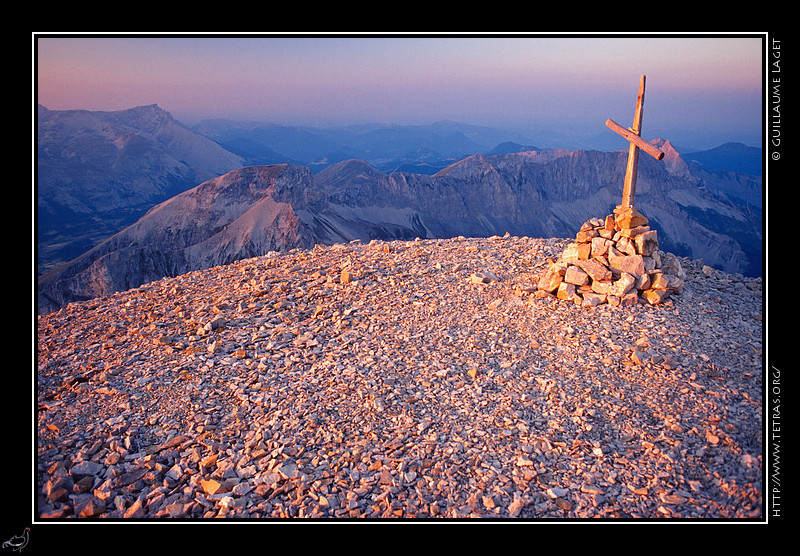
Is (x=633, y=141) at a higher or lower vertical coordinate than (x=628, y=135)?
lower

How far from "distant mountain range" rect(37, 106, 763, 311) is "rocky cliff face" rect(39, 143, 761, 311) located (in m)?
0.33

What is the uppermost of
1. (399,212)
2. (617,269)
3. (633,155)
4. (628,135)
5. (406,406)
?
(399,212)

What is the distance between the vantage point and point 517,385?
655cm

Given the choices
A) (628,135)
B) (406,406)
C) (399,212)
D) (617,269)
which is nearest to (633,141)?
(628,135)

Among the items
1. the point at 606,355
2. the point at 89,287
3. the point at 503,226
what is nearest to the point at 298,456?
the point at 606,355

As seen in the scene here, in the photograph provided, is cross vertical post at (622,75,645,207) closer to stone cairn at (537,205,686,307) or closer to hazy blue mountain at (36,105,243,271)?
stone cairn at (537,205,686,307)

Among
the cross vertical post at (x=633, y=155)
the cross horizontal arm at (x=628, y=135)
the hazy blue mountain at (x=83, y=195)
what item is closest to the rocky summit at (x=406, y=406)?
the cross vertical post at (x=633, y=155)

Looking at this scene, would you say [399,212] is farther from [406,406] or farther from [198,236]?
[406,406]

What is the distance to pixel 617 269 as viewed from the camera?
30.0 ft

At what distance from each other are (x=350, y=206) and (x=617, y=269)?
118 meters

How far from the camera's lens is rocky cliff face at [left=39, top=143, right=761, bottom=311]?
83.2 metres

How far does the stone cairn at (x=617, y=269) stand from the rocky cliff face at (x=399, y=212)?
62.2 metres

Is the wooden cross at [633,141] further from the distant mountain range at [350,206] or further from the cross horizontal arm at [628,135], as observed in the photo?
the distant mountain range at [350,206]

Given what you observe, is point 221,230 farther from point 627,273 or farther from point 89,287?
point 627,273
